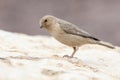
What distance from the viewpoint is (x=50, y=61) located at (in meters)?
9.64

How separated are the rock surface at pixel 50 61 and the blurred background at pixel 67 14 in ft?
34.9

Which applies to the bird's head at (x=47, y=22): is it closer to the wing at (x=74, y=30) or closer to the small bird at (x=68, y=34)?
the small bird at (x=68, y=34)

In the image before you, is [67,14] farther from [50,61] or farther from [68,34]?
[50,61]

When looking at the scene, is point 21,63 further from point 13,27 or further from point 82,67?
point 13,27

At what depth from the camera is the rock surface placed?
893cm

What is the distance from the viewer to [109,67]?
10.3 meters

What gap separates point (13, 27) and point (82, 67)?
46.9ft

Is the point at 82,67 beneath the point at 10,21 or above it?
beneath

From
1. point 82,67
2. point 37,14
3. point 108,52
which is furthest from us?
point 37,14

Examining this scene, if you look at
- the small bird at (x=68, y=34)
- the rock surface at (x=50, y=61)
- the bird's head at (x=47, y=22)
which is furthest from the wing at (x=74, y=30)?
the rock surface at (x=50, y=61)

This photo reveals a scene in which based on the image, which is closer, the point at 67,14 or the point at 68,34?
the point at 68,34

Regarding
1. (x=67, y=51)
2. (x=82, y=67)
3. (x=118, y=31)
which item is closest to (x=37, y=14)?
(x=118, y=31)

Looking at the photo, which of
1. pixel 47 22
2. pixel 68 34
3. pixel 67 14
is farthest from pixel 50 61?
pixel 67 14

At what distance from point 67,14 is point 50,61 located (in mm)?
15199
